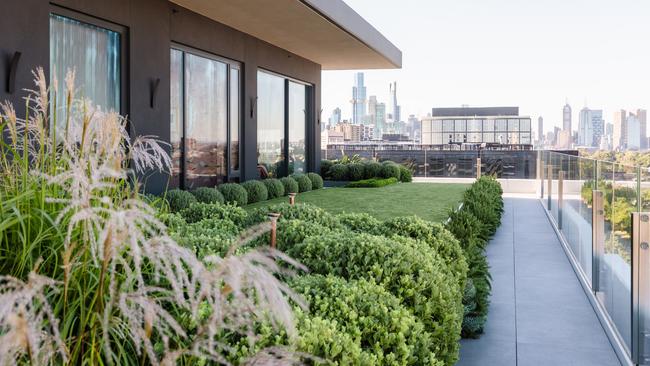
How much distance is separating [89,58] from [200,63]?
3.50 metres

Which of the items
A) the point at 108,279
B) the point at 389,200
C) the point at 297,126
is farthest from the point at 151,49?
the point at 108,279

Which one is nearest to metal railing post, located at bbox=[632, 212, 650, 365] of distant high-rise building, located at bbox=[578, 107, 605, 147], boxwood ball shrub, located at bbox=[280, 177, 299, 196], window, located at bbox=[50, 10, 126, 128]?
window, located at bbox=[50, 10, 126, 128]

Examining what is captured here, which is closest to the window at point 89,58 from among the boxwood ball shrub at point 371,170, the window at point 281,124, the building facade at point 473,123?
the window at point 281,124

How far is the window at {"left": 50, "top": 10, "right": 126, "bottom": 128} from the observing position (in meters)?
8.29

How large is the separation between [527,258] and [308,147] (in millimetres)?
10747

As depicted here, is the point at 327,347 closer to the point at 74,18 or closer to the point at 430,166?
the point at 74,18

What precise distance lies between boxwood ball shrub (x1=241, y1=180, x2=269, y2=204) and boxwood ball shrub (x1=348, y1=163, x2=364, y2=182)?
6.70m

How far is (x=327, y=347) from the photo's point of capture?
2568 millimetres

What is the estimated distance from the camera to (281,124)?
1680 centimetres

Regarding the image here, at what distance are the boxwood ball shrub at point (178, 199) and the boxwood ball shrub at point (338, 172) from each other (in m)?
9.59

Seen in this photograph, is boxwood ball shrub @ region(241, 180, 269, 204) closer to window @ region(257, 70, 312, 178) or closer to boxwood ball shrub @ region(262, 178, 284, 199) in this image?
boxwood ball shrub @ region(262, 178, 284, 199)

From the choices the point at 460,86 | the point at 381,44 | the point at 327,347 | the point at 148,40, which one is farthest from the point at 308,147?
the point at 460,86

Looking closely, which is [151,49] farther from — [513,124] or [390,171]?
[513,124]

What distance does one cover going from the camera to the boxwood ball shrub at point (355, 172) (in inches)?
787
